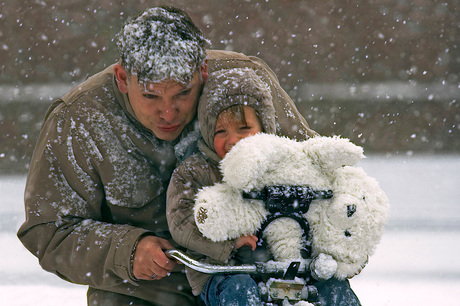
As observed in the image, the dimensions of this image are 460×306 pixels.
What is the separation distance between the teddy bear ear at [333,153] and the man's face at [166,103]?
0.49 m

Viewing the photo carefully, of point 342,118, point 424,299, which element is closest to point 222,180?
point 424,299

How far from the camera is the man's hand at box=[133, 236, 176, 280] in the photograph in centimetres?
198

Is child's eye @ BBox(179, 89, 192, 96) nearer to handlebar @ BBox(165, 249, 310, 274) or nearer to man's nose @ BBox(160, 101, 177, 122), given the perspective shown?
man's nose @ BBox(160, 101, 177, 122)

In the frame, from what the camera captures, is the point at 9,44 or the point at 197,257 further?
the point at 9,44

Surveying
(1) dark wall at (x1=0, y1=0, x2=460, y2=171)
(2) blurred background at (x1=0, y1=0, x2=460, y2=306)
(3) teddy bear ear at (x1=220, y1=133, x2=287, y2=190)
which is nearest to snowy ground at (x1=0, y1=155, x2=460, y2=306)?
(2) blurred background at (x1=0, y1=0, x2=460, y2=306)

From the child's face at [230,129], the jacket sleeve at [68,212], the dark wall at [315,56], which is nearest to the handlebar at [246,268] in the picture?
the child's face at [230,129]

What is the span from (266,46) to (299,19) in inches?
17.6

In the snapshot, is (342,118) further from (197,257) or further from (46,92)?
(197,257)

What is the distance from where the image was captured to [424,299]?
141 inches

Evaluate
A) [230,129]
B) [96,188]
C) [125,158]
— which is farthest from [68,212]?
[230,129]

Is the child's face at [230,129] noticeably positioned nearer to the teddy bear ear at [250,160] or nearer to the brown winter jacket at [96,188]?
the teddy bear ear at [250,160]

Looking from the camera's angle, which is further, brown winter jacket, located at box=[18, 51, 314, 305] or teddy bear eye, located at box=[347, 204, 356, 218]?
brown winter jacket, located at box=[18, 51, 314, 305]

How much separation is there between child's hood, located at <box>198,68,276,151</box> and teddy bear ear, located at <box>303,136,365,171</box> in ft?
0.62

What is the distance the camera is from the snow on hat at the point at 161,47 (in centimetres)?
210
